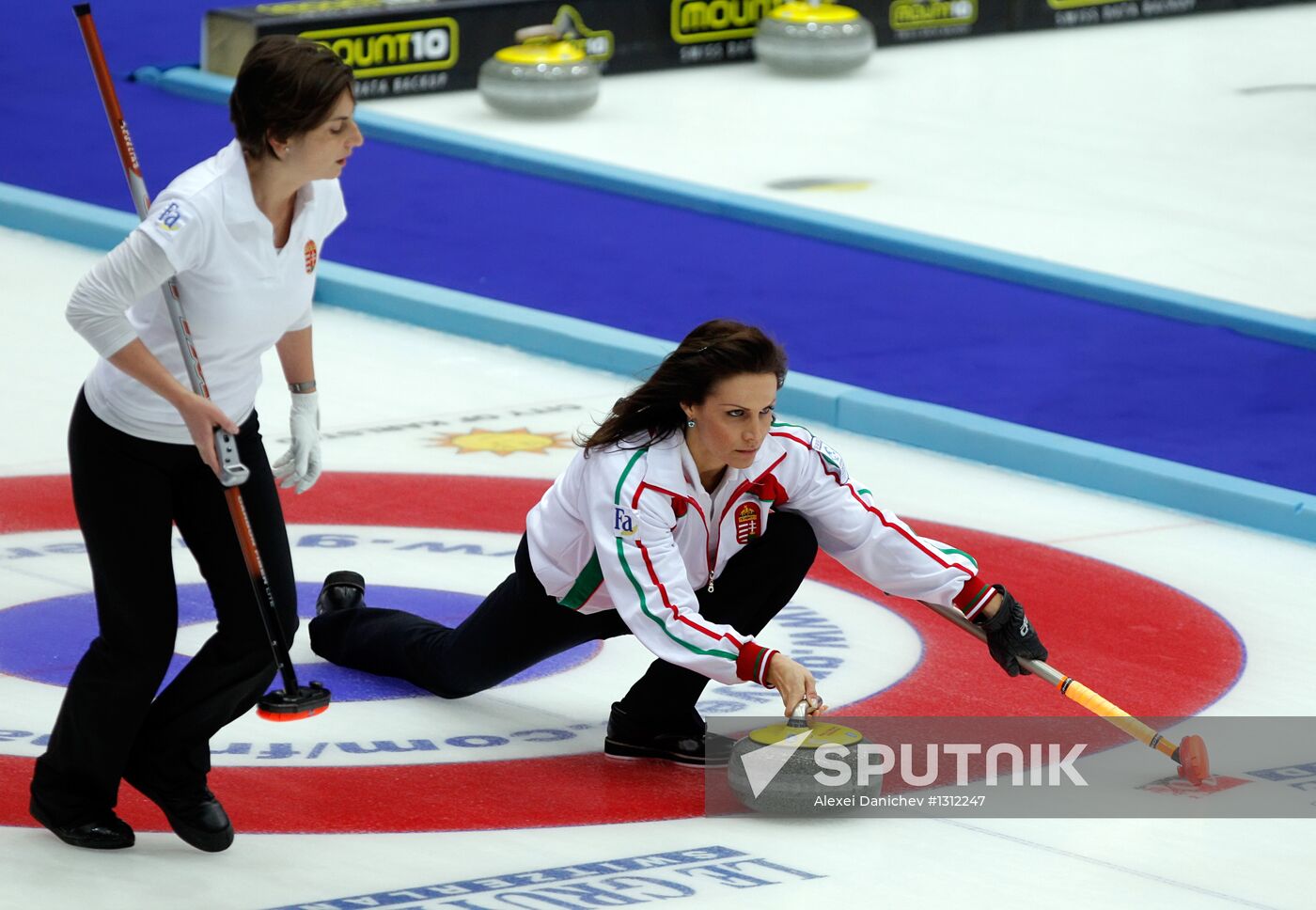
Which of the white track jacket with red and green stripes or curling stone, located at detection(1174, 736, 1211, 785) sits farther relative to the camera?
curling stone, located at detection(1174, 736, 1211, 785)

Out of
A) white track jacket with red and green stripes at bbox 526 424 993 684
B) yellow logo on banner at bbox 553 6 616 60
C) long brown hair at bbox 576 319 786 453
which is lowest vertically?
yellow logo on banner at bbox 553 6 616 60

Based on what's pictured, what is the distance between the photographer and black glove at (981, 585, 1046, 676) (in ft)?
14.8

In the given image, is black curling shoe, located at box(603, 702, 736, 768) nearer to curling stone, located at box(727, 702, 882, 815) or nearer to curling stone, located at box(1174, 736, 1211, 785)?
curling stone, located at box(727, 702, 882, 815)

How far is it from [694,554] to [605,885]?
2.46 feet

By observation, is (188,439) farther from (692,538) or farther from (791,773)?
(791,773)

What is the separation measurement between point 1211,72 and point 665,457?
39.0ft

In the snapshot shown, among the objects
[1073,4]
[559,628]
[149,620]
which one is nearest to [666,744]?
[559,628]

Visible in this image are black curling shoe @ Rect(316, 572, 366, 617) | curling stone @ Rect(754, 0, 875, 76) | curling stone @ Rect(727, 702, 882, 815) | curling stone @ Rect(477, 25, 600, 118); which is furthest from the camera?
curling stone @ Rect(754, 0, 875, 76)

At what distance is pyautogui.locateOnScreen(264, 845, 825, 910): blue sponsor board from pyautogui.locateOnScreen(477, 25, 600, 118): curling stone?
9086mm

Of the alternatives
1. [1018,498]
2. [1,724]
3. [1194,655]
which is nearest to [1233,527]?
[1018,498]

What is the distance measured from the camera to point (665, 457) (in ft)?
14.2

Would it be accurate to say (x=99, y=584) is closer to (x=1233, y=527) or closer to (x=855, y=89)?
(x=1233, y=527)

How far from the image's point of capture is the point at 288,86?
380cm

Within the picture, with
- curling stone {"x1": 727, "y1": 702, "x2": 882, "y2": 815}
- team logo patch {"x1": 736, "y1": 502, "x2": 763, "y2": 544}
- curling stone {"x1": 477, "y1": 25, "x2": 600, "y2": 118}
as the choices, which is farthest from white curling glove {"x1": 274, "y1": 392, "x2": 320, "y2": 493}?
curling stone {"x1": 477, "y1": 25, "x2": 600, "y2": 118}
